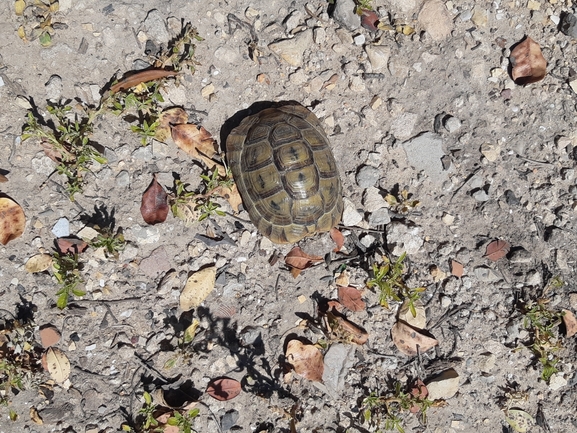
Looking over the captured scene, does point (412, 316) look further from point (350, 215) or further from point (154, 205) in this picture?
point (154, 205)

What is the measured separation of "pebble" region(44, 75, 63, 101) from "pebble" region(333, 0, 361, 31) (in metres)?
2.50

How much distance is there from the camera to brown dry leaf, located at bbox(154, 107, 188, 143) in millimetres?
4679

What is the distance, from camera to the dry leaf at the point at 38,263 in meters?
4.37

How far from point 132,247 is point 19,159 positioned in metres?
1.19

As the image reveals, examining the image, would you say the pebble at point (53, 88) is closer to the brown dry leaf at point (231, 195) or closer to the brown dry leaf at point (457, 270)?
the brown dry leaf at point (231, 195)

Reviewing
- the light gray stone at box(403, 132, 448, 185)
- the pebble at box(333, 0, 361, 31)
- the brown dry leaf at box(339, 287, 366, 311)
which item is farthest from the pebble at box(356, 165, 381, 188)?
the pebble at box(333, 0, 361, 31)

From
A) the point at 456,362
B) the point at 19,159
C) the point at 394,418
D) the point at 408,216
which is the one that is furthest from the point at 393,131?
the point at 19,159

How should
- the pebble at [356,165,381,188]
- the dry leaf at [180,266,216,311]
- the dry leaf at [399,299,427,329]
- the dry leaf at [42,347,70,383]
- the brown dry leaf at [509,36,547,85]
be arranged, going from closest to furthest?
the dry leaf at [42,347,70,383] < the dry leaf at [180,266,216,311] < the dry leaf at [399,299,427,329] < the pebble at [356,165,381,188] < the brown dry leaf at [509,36,547,85]

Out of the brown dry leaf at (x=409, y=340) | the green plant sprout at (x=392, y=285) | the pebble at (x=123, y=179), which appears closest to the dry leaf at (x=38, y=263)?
the pebble at (x=123, y=179)

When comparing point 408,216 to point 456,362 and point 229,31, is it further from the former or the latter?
point 229,31

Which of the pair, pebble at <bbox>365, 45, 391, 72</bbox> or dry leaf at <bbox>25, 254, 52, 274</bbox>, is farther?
pebble at <bbox>365, 45, 391, 72</bbox>

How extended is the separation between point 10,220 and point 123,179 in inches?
36.8

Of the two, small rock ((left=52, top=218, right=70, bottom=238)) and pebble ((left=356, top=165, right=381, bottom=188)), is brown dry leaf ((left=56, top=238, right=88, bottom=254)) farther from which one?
pebble ((left=356, top=165, right=381, bottom=188))

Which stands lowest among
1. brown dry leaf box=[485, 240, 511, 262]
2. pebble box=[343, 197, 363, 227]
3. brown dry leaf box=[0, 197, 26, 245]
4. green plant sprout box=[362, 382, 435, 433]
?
green plant sprout box=[362, 382, 435, 433]
